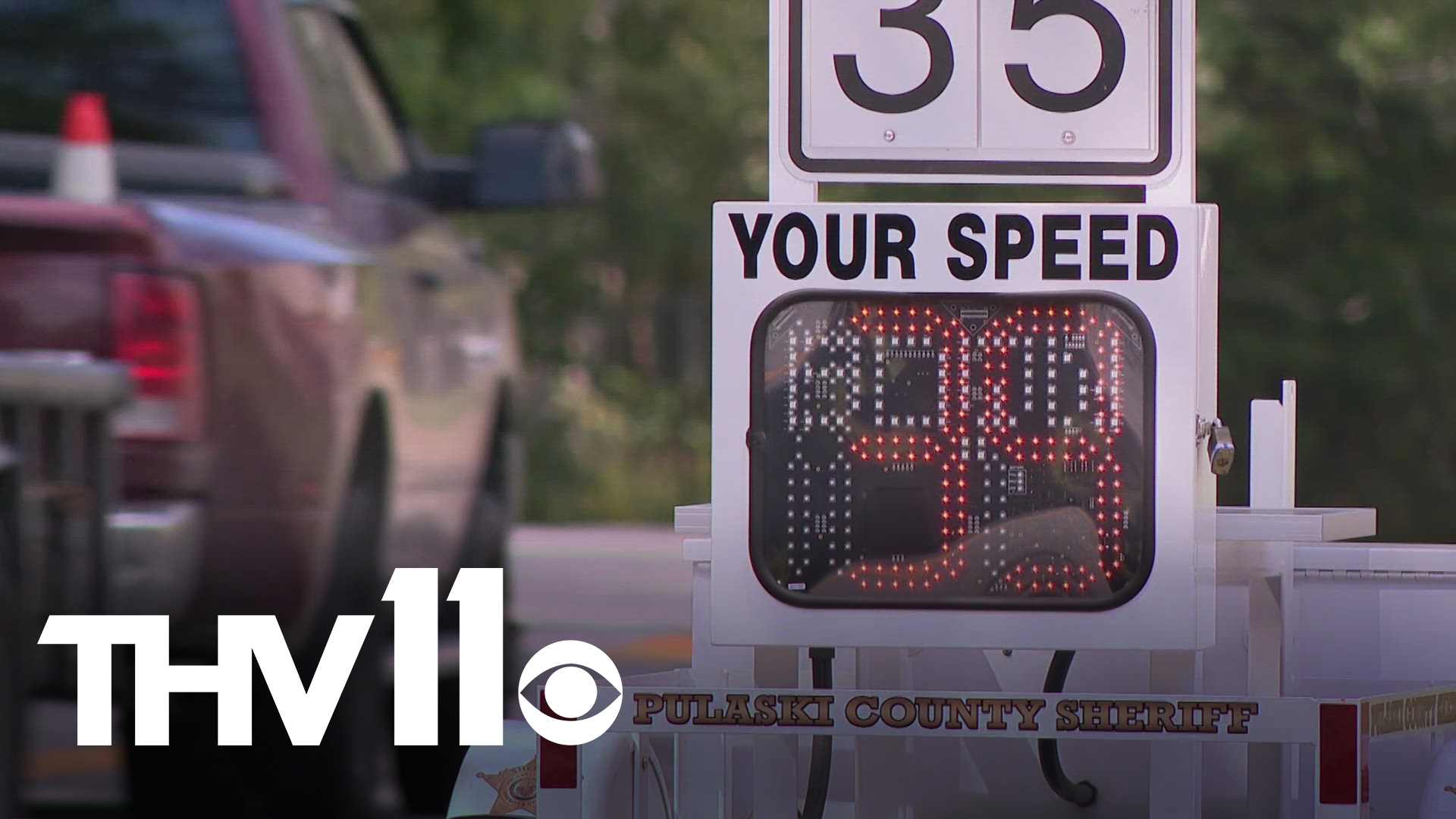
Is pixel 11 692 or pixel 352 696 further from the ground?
pixel 11 692

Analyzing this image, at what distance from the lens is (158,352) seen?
16.0 feet

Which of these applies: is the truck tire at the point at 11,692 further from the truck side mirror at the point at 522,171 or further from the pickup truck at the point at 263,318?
Answer: the truck side mirror at the point at 522,171

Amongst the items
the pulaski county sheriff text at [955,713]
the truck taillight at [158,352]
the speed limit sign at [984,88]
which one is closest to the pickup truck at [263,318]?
the truck taillight at [158,352]

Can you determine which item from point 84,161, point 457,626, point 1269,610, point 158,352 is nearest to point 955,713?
point 1269,610

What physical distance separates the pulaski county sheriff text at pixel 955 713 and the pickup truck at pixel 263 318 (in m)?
1.68

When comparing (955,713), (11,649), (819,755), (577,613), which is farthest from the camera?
(577,613)

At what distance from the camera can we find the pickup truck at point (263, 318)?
4832 mm

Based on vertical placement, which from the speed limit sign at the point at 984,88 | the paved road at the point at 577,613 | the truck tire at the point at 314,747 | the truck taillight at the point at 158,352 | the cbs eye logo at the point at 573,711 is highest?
the speed limit sign at the point at 984,88

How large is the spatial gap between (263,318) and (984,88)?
7.53 feet

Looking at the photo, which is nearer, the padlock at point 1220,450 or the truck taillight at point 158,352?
the padlock at point 1220,450

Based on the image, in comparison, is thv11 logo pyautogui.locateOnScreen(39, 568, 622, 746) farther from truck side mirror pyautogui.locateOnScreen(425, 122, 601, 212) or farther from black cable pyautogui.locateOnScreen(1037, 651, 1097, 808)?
truck side mirror pyautogui.locateOnScreen(425, 122, 601, 212)

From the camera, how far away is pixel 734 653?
12.0ft

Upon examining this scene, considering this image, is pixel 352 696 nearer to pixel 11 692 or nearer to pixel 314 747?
pixel 314 747

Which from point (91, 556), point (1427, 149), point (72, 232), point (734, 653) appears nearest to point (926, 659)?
point (734, 653)
